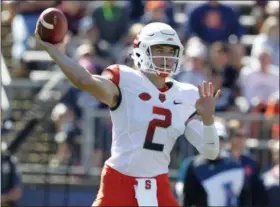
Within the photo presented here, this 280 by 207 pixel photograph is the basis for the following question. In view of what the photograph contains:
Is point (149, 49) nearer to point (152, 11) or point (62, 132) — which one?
point (62, 132)

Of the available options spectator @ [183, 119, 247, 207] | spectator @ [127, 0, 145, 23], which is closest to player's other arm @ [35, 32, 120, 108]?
spectator @ [183, 119, 247, 207]

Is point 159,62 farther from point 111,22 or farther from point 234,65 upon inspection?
point 111,22

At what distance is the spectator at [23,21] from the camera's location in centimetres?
1299

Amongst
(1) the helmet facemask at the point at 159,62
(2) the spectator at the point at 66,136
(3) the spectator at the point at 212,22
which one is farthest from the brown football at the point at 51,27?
(3) the spectator at the point at 212,22

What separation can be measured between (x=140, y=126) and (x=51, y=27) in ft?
3.41

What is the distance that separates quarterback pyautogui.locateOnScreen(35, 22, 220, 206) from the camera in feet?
23.9

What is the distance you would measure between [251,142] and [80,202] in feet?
6.14

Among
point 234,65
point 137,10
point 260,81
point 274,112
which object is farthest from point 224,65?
point 137,10

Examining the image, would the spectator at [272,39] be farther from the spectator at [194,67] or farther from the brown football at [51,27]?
the brown football at [51,27]

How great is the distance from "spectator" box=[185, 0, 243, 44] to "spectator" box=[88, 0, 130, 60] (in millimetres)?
776

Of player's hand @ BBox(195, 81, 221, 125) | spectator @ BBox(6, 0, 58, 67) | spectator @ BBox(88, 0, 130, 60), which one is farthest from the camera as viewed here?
spectator @ BBox(6, 0, 58, 67)

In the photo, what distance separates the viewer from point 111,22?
1288cm

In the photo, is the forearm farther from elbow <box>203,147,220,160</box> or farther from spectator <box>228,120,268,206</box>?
spectator <box>228,120,268,206</box>

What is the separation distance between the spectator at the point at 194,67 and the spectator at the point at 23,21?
6.39 ft
